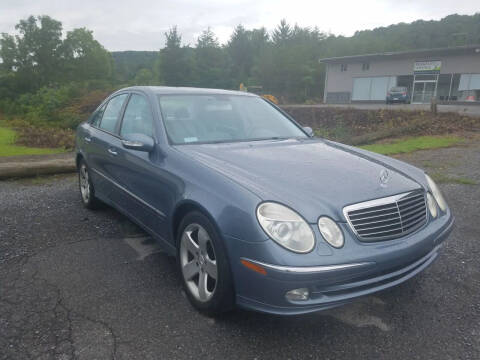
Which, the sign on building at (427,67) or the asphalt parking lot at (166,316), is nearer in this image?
the asphalt parking lot at (166,316)

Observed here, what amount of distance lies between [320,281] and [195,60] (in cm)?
7211

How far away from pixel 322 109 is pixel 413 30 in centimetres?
5900

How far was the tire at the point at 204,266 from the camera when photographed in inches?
96.5

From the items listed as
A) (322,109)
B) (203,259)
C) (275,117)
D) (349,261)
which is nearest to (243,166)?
(203,259)

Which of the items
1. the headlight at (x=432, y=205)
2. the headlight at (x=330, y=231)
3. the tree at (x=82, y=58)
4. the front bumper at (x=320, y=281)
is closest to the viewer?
the front bumper at (x=320, y=281)

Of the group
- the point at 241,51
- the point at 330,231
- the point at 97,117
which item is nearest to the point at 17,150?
the point at 97,117

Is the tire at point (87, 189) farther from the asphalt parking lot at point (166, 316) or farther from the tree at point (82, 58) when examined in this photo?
the tree at point (82, 58)

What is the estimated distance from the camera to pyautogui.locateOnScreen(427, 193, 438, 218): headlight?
2.87 meters

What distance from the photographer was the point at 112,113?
14.9 feet

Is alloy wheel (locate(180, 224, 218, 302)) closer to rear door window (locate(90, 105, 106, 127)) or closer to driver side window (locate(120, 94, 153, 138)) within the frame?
driver side window (locate(120, 94, 153, 138))

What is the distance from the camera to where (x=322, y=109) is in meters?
21.2

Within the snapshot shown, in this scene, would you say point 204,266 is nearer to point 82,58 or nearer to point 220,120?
point 220,120

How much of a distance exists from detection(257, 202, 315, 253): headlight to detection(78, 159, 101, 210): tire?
325cm

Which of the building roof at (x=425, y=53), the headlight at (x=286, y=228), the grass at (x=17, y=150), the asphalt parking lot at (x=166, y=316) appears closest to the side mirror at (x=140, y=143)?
the asphalt parking lot at (x=166, y=316)
